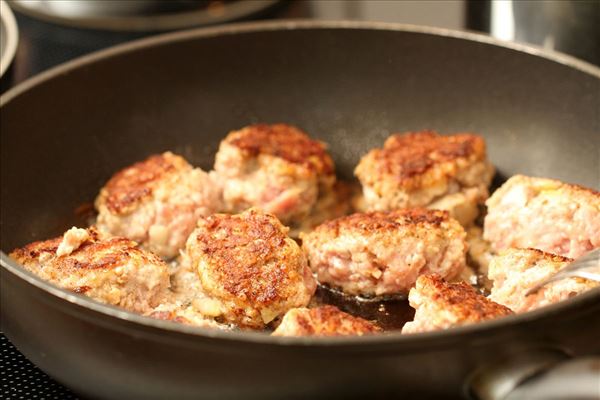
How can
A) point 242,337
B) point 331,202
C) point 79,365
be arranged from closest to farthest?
point 242,337 → point 79,365 → point 331,202

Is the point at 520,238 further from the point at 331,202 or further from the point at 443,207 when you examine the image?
the point at 331,202

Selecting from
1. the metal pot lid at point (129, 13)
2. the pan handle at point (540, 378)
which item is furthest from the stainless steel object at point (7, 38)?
the pan handle at point (540, 378)

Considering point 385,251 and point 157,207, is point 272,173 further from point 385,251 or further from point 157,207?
point 385,251

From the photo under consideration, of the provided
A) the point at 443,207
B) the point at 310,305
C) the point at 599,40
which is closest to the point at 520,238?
the point at 443,207

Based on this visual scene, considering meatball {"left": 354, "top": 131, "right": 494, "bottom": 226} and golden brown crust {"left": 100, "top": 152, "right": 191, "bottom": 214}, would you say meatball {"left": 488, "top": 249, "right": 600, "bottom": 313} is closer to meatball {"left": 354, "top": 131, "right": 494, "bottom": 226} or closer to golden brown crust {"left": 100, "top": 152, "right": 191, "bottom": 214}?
meatball {"left": 354, "top": 131, "right": 494, "bottom": 226}

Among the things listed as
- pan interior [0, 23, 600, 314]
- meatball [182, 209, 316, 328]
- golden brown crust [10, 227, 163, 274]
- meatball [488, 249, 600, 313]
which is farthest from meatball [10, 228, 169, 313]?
meatball [488, 249, 600, 313]

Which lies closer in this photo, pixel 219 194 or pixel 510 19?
pixel 219 194
